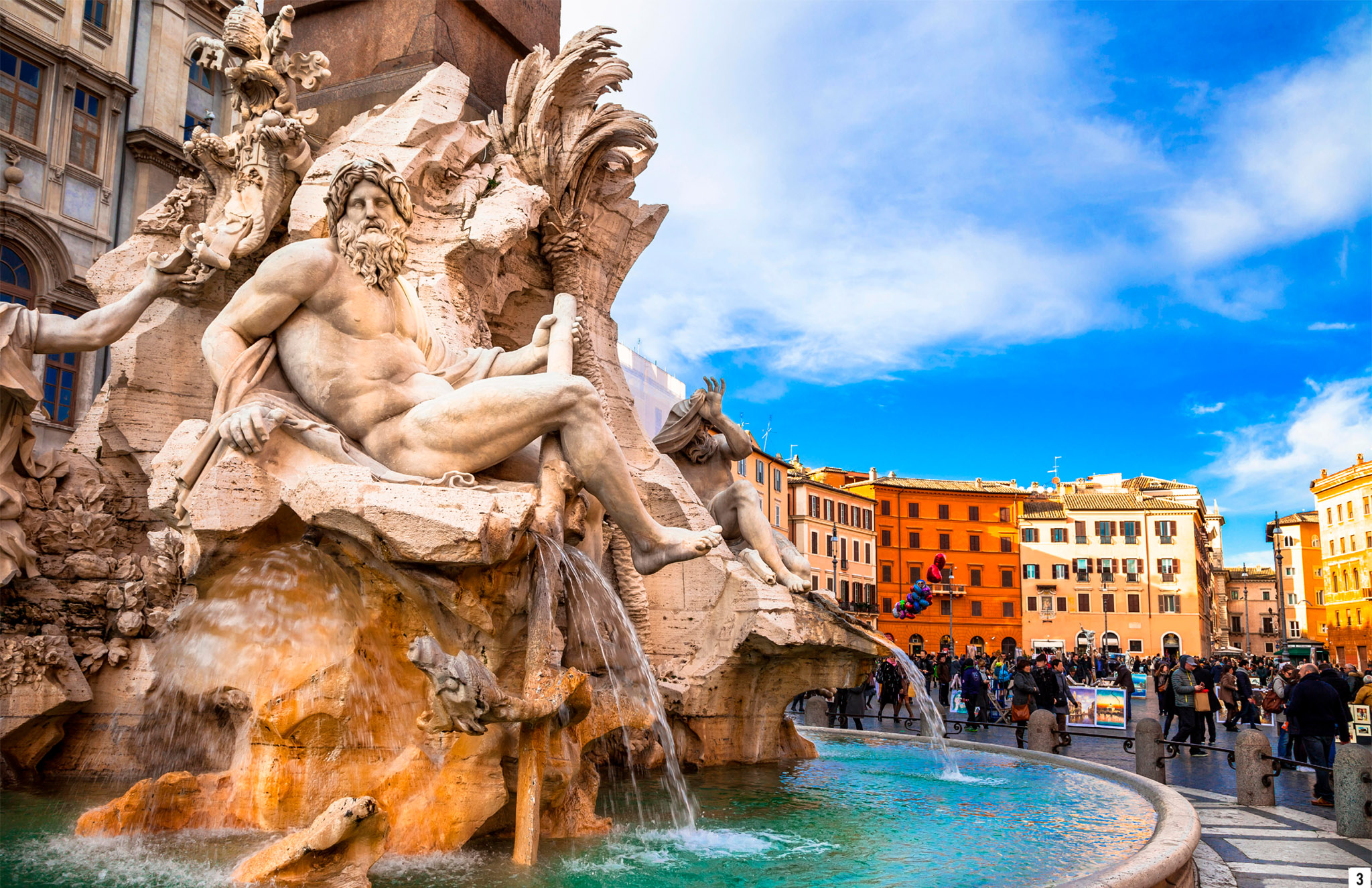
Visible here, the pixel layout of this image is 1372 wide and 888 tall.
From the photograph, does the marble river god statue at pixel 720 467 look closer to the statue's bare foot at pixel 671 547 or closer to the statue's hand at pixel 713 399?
the statue's hand at pixel 713 399

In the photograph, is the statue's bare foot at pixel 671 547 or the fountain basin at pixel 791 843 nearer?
the fountain basin at pixel 791 843

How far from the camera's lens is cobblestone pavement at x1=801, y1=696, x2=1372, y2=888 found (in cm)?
642

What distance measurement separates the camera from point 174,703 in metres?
5.66

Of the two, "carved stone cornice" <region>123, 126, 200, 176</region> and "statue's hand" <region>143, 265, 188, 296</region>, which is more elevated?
"carved stone cornice" <region>123, 126, 200, 176</region>

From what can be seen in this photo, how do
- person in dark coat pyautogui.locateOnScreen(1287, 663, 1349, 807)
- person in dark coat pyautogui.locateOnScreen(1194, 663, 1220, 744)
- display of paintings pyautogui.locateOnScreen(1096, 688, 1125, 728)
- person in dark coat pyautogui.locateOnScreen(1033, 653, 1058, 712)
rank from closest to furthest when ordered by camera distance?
person in dark coat pyautogui.locateOnScreen(1287, 663, 1349, 807), person in dark coat pyautogui.locateOnScreen(1194, 663, 1220, 744), person in dark coat pyautogui.locateOnScreen(1033, 653, 1058, 712), display of paintings pyautogui.locateOnScreen(1096, 688, 1125, 728)

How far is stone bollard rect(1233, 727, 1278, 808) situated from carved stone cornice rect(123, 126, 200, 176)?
74.9 ft

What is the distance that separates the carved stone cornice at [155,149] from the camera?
23234 millimetres

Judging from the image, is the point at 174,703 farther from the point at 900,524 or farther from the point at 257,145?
the point at 900,524

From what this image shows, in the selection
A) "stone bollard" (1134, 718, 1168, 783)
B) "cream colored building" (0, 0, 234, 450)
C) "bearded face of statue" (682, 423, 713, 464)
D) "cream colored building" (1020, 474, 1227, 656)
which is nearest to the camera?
"bearded face of statue" (682, 423, 713, 464)

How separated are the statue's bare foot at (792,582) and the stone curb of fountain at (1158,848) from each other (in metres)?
2.79

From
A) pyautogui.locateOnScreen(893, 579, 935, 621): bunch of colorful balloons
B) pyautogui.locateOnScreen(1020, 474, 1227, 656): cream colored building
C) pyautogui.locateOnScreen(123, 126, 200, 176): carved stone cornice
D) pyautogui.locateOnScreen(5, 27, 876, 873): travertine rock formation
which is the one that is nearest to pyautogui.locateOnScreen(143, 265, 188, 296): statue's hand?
pyautogui.locateOnScreen(5, 27, 876, 873): travertine rock formation

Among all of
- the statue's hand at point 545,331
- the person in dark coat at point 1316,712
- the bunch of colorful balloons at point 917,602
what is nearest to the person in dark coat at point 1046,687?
the person in dark coat at point 1316,712

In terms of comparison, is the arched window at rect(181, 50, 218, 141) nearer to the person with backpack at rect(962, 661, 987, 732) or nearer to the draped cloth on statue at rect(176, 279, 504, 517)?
the person with backpack at rect(962, 661, 987, 732)

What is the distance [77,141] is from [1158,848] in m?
24.9
